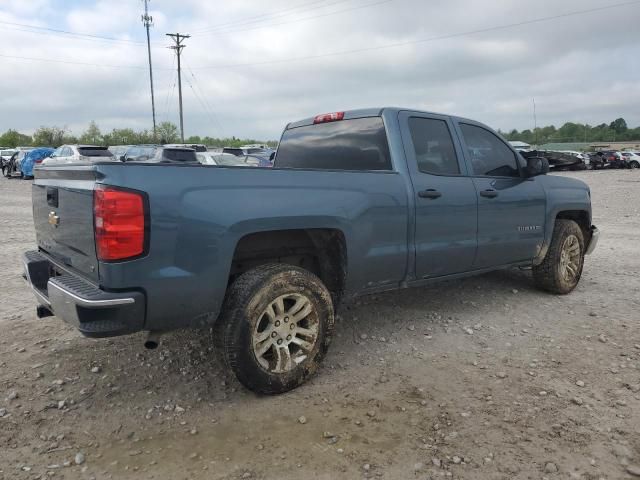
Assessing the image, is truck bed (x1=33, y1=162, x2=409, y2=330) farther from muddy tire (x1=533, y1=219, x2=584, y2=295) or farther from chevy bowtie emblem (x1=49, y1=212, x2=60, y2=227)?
muddy tire (x1=533, y1=219, x2=584, y2=295)

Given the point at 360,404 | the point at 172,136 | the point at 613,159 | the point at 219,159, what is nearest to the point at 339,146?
the point at 360,404

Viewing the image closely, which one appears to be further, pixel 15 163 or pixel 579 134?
pixel 579 134

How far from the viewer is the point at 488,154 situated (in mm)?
4844

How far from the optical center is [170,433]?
9.64 ft

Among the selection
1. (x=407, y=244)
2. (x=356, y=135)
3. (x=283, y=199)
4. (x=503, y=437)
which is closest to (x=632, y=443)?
(x=503, y=437)

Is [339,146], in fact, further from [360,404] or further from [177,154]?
[177,154]

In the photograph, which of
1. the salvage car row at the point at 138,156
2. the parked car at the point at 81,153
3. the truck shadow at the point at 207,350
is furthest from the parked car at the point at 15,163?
the truck shadow at the point at 207,350

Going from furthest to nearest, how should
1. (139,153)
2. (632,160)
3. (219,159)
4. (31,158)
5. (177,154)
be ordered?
(632,160) < (31,158) < (139,153) < (219,159) < (177,154)

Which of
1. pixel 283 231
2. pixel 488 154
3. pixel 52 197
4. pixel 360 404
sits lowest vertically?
pixel 360 404

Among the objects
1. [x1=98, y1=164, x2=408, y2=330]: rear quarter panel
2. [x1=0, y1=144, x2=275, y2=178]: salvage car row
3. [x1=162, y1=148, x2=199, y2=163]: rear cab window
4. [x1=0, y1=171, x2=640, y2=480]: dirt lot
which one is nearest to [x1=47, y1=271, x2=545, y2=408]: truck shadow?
[x1=0, y1=171, x2=640, y2=480]: dirt lot

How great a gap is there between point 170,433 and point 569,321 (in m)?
3.62

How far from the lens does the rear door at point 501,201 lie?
4562 mm

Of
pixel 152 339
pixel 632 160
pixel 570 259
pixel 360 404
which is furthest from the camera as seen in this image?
pixel 632 160

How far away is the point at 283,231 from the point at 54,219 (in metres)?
1.44
